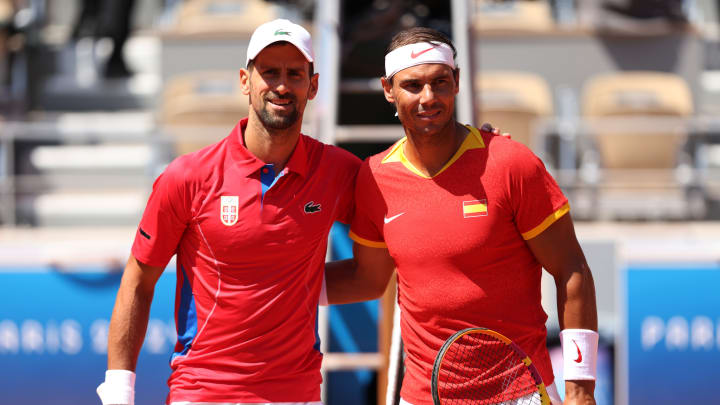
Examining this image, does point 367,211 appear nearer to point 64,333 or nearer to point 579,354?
point 579,354

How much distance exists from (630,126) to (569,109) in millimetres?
1353

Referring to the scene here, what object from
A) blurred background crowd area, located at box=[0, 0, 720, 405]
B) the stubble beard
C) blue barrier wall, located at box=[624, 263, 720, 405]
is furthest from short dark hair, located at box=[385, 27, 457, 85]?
blue barrier wall, located at box=[624, 263, 720, 405]

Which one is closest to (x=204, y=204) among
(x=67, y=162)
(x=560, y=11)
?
(x=67, y=162)

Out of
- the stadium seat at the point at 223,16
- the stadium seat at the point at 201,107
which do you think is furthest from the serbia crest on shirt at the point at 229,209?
the stadium seat at the point at 223,16

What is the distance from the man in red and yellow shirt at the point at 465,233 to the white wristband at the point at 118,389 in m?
0.87

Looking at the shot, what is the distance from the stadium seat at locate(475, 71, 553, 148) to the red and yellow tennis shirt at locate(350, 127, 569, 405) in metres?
4.51

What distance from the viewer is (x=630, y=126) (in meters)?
7.20

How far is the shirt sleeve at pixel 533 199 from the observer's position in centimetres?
275

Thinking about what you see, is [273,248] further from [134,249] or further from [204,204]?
[134,249]

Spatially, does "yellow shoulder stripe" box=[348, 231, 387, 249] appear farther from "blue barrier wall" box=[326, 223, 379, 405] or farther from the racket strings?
"blue barrier wall" box=[326, 223, 379, 405]

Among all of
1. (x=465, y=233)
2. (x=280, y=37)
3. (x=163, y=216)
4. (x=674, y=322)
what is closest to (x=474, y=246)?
(x=465, y=233)

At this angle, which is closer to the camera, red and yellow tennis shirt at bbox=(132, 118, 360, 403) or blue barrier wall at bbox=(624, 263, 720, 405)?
red and yellow tennis shirt at bbox=(132, 118, 360, 403)

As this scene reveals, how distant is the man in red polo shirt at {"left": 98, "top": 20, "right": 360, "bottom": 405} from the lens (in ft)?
9.33

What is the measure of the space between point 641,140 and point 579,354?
5.11 meters
